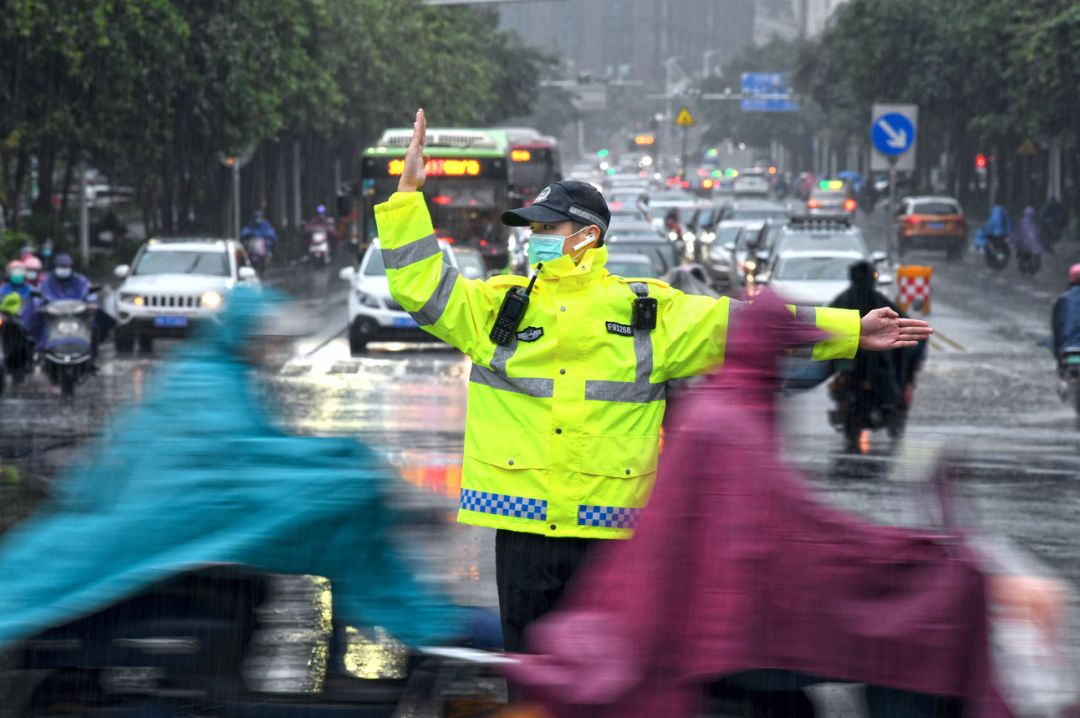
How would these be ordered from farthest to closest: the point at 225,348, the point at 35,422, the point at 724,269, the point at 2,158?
the point at 2,158, the point at 724,269, the point at 35,422, the point at 225,348

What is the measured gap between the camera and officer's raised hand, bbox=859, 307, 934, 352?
5.25m

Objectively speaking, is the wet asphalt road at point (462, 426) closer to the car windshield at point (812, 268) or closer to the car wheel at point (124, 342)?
the car wheel at point (124, 342)

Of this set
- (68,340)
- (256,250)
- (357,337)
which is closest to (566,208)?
(68,340)

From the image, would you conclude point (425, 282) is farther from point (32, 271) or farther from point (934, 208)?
point (934, 208)

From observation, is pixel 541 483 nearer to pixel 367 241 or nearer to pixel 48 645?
pixel 48 645

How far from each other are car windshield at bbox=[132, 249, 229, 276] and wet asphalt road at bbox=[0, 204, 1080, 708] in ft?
3.46

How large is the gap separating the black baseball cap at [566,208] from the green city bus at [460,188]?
28103 mm

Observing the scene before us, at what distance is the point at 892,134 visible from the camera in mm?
27750

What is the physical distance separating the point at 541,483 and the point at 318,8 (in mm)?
40480

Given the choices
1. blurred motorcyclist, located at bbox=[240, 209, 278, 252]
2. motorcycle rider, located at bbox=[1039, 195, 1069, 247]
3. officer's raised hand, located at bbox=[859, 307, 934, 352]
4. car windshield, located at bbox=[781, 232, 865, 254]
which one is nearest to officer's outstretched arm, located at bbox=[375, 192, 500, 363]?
officer's raised hand, located at bbox=[859, 307, 934, 352]

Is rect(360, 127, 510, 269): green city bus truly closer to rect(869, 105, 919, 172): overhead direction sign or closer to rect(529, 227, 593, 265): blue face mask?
rect(869, 105, 919, 172): overhead direction sign

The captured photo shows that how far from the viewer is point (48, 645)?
15.6ft

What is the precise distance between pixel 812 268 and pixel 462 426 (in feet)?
32.8

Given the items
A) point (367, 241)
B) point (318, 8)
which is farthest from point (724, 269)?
point (318, 8)
